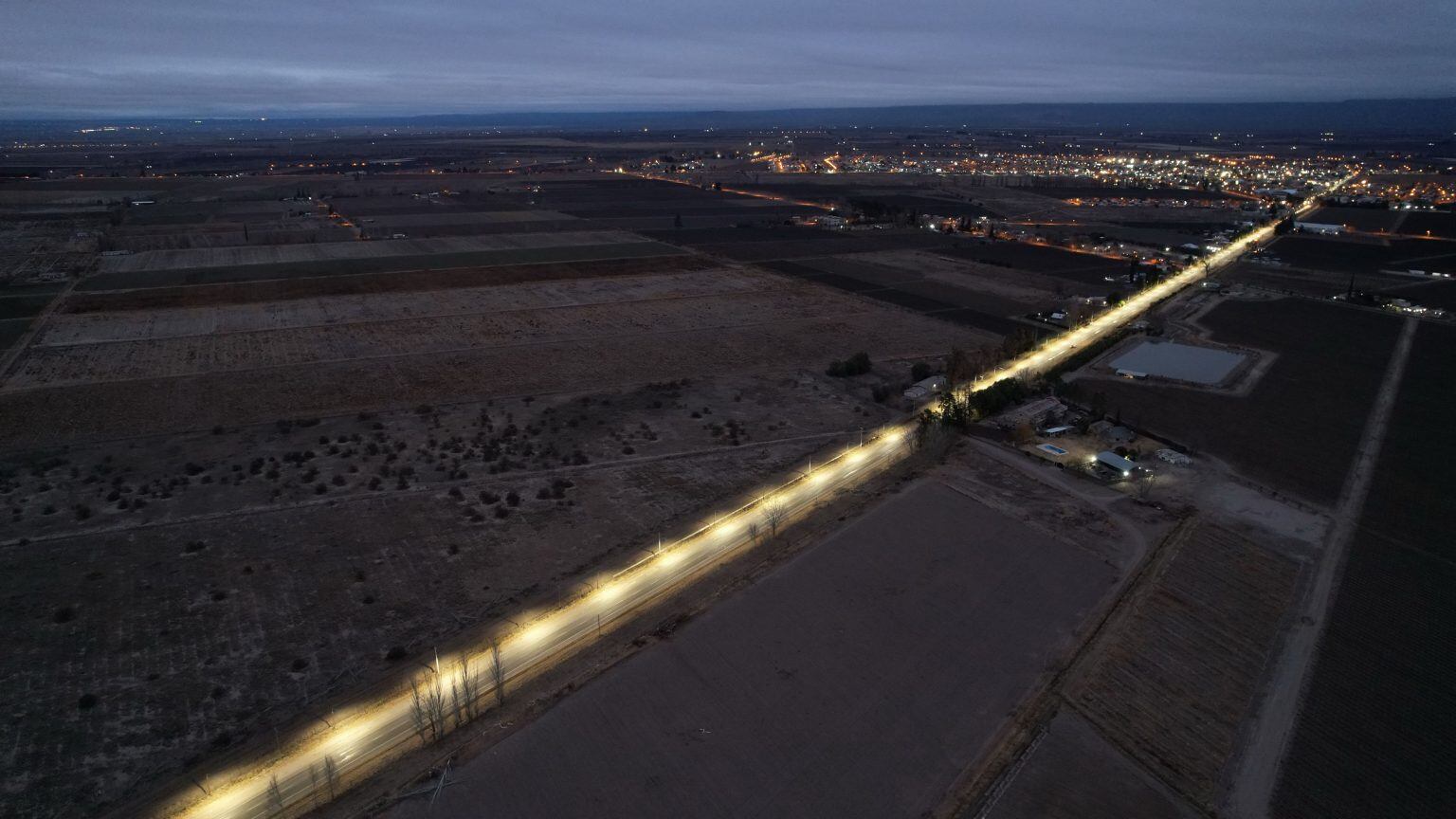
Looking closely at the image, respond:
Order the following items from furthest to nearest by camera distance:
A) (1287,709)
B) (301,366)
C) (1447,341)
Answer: (1447,341) → (301,366) → (1287,709)

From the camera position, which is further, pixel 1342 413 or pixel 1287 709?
pixel 1342 413

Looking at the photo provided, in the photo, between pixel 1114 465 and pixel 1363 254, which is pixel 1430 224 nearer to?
pixel 1363 254

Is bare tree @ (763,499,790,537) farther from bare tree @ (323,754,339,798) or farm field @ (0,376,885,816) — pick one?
bare tree @ (323,754,339,798)

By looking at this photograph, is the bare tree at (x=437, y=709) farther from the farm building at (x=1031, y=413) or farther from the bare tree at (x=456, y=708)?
the farm building at (x=1031, y=413)

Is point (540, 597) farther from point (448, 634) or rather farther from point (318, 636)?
point (318, 636)

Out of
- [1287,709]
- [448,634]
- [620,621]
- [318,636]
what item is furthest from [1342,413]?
[318,636]
